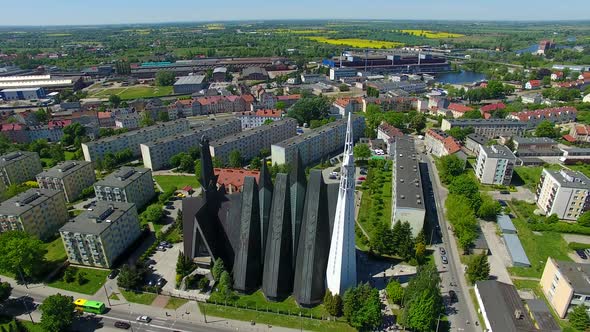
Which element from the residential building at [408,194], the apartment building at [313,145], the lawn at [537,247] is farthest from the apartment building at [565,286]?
the apartment building at [313,145]

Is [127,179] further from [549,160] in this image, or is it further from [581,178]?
[549,160]

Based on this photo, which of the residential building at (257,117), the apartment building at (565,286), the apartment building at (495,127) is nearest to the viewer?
the apartment building at (565,286)

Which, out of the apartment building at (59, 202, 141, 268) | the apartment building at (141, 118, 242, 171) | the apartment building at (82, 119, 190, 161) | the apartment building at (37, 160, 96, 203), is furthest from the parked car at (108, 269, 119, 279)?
the apartment building at (82, 119, 190, 161)

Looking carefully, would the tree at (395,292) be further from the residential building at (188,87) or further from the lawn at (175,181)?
the residential building at (188,87)

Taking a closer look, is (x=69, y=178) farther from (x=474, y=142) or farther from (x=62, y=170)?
(x=474, y=142)

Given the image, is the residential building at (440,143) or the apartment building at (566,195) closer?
the apartment building at (566,195)

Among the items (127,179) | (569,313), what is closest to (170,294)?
(127,179)

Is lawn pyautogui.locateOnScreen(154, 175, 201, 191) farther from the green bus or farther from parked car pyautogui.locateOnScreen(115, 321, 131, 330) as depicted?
parked car pyautogui.locateOnScreen(115, 321, 131, 330)
